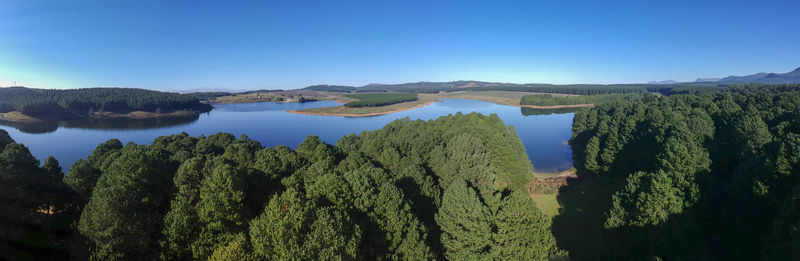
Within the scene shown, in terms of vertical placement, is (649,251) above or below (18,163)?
below

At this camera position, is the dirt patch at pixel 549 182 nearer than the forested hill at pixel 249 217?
No

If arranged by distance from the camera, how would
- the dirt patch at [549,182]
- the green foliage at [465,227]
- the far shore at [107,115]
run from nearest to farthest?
the green foliage at [465,227], the dirt patch at [549,182], the far shore at [107,115]

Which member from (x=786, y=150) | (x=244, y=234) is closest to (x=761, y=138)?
(x=786, y=150)

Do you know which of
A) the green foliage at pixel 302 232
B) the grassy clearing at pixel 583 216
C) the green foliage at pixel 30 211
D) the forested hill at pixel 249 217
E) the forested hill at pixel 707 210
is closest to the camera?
the green foliage at pixel 302 232

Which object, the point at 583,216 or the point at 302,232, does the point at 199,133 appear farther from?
the point at 583,216

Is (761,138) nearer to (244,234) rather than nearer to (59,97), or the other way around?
(244,234)

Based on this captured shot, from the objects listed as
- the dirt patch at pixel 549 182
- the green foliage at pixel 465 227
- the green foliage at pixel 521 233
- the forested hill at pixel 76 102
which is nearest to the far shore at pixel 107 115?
the forested hill at pixel 76 102

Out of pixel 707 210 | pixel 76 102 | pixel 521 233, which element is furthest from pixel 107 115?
pixel 707 210

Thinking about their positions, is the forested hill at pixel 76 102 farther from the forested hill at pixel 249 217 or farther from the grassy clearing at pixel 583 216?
the grassy clearing at pixel 583 216

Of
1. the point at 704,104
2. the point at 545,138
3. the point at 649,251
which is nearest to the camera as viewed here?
the point at 649,251
